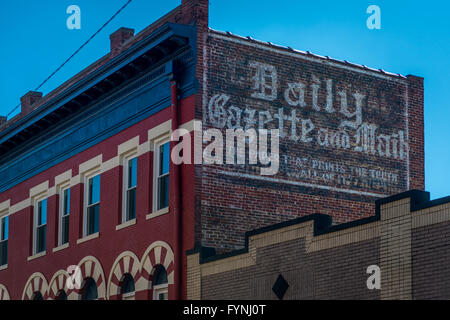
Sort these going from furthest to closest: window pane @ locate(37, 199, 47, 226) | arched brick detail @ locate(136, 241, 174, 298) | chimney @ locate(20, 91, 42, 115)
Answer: chimney @ locate(20, 91, 42, 115), window pane @ locate(37, 199, 47, 226), arched brick detail @ locate(136, 241, 174, 298)

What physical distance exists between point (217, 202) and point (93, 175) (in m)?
5.87

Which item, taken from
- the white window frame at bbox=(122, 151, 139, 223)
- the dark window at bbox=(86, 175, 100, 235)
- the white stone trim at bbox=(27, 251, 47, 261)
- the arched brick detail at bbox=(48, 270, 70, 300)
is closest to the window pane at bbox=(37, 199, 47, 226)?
the white stone trim at bbox=(27, 251, 47, 261)

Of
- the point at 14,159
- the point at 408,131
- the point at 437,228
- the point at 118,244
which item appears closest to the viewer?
the point at 437,228

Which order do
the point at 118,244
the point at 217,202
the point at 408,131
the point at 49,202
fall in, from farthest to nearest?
1. the point at 49,202
2. the point at 408,131
3. the point at 118,244
4. the point at 217,202

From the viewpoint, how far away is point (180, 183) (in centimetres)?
2281

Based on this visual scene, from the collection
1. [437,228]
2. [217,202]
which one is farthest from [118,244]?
[437,228]

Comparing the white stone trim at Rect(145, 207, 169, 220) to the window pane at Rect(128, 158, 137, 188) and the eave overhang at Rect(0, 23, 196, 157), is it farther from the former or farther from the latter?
the eave overhang at Rect(0, 23, 196, 157)

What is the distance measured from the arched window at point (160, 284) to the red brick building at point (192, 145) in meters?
0.04

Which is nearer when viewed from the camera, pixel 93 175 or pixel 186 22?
pixel 186 22

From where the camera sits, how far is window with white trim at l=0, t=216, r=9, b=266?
106 ft

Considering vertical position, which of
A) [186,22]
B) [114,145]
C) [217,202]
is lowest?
[217,202]

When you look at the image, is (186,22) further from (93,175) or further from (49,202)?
(49,202)

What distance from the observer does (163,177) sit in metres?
23.9

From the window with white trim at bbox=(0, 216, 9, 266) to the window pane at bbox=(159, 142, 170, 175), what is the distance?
1061cm
